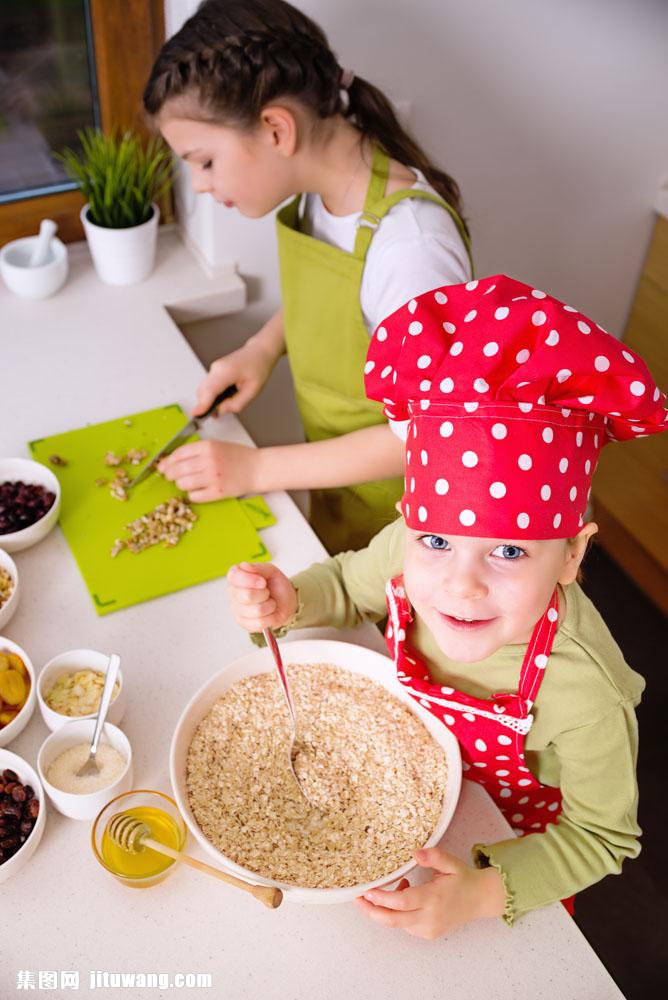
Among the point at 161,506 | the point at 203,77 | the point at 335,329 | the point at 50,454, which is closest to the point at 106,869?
the point at 161,506

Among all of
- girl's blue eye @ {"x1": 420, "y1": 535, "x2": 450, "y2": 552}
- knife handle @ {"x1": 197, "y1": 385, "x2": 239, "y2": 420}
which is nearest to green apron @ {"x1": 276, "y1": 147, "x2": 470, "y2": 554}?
knife handle @ {"x1": 197, "y1": 385, "x2": 239, "y2": 420}

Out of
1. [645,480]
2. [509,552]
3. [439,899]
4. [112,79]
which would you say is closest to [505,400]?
[509,552]

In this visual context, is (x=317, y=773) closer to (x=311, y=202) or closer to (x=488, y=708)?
(x=488, y=708)

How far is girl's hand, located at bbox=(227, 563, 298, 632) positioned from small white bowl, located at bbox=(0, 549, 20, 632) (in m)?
0.25

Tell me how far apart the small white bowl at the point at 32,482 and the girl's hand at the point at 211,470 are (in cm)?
14

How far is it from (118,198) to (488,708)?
1.04 meters

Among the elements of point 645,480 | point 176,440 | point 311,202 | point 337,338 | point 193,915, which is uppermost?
point 311,202

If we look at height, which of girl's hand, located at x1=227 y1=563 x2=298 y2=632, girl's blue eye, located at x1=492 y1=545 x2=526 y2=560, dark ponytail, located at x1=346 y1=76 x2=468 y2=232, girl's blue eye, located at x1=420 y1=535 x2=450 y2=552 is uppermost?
dark ponytail, located at x1=346 y1=76 x2=468 y2=232

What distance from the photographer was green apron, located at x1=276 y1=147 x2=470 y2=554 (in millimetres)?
1190

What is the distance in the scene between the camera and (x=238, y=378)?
1348 millimetres

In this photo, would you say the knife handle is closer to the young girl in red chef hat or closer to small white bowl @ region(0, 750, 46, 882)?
the young girl in red chef hat

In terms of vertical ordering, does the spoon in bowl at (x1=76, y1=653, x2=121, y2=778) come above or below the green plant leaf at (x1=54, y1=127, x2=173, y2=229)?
below

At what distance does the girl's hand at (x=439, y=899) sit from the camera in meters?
0.79

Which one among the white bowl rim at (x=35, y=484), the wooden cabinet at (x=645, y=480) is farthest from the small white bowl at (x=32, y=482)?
the wooden cabinet at (x=645, y=480)
